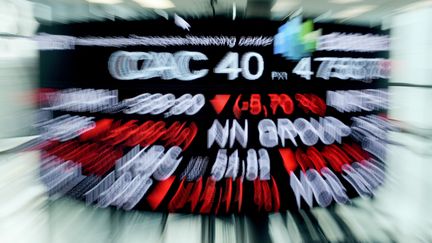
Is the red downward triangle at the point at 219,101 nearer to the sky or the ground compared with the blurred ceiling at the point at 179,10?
nearer to the ground

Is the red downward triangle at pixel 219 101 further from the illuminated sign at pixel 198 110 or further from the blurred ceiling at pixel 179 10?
the blurred ceiling at pixel 179 10

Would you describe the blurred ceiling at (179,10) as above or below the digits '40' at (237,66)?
above

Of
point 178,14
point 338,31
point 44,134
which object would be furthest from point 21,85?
point 338,31

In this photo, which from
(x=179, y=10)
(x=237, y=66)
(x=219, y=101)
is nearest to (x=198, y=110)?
(x=219, y=101)

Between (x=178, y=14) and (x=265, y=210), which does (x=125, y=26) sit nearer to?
(x=178, y=14)

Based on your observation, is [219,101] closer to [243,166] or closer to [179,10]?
[243,166]

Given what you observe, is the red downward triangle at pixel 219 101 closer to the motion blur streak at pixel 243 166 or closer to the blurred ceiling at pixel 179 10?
the motion blur streak at pixel 243 166

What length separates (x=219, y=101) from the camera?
1.15 m

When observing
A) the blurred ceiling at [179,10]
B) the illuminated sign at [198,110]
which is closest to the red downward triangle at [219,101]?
the illuminated sign at [198,110]

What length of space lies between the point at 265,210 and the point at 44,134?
83cm

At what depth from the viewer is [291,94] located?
1173 millimetres

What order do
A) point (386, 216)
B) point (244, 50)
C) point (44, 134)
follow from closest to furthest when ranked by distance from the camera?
point (244, 50) → point (44, 134) → point (386, 216)

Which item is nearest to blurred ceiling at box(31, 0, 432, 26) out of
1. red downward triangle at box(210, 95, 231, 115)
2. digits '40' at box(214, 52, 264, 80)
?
digits '40' at box(214, 52, 264, 80)

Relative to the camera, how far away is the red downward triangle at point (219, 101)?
3.76 feet
